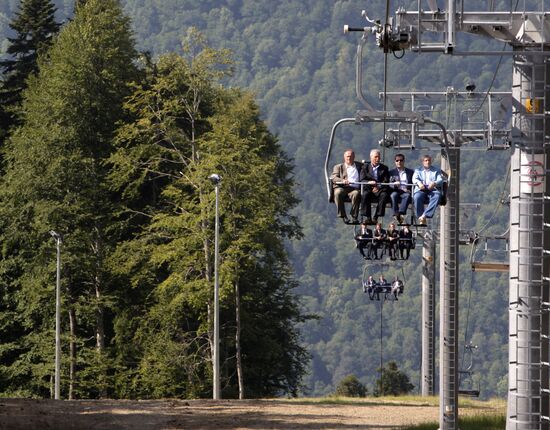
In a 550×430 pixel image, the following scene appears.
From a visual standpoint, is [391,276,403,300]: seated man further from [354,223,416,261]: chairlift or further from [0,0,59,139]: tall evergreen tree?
[0,0,59,139]: tall evergreen tree

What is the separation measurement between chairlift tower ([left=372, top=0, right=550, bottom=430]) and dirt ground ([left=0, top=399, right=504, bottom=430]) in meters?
15.0

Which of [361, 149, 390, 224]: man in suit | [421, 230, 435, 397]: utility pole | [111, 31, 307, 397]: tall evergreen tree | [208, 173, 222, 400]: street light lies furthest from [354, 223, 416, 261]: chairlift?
[421, 230, 435, 397]: utility pole

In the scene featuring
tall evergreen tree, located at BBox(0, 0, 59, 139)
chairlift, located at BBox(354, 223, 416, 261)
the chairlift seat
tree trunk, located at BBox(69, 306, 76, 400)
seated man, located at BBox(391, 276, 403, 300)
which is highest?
tall evergreen tree, located at BBox(0, 0, 59, 139)

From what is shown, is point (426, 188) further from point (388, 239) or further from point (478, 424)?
point (478, 424)

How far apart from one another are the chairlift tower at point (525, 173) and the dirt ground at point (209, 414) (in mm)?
14956

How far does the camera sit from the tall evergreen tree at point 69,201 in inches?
2736

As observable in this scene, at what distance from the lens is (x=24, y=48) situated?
→ 85.0 meters

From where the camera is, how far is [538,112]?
2608cm

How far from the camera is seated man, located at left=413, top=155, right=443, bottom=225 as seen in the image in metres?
31.3

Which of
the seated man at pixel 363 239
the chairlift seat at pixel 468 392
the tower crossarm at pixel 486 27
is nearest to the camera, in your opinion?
the tower crossarm at pixel 486 27

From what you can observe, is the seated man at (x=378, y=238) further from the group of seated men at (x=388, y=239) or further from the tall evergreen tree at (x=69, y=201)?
the tall evergreen tree at (x=69, y=201)

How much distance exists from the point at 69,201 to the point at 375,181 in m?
40.0

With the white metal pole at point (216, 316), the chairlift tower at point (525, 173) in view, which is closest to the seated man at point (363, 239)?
the chairlift tower at point (525, 173)

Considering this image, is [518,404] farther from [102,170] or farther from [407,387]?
[407,387]
